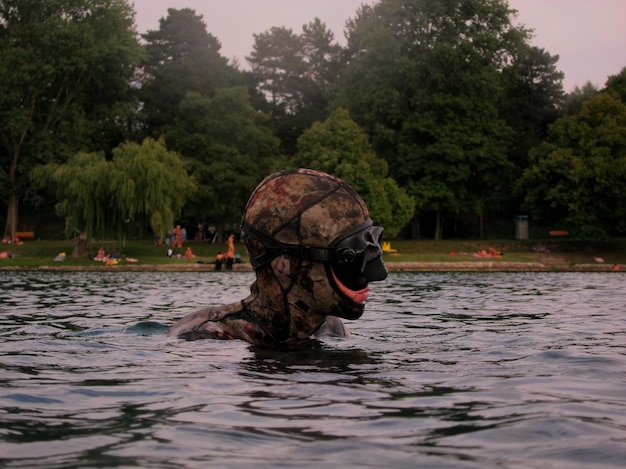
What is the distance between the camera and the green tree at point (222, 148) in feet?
219

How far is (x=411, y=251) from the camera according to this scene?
206 ft

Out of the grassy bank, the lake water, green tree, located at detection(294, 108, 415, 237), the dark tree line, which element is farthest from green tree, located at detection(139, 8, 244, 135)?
the lake water

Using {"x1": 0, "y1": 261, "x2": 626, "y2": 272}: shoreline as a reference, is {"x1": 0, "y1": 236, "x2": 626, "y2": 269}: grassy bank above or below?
above

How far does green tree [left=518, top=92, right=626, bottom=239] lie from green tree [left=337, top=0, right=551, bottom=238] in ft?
14.7

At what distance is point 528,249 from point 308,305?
5995cm

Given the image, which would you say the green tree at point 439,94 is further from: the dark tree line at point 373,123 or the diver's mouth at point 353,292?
the diver's mouth at point 353,292

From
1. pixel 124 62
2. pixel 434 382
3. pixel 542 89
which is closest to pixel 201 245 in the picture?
pixel 124 62

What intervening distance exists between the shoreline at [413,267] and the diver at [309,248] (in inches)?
1426

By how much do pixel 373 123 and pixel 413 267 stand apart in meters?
27.1

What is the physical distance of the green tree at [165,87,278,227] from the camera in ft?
219

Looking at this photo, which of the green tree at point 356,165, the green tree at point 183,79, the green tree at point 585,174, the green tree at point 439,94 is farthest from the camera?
the green tree at point 183,79

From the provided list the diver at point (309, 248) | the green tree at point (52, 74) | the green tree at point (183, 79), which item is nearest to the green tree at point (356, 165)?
the green tree at point (183, 79)

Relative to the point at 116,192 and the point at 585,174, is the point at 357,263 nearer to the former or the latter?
the point at 116,192

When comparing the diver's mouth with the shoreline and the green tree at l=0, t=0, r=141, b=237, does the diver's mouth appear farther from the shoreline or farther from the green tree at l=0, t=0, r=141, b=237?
the green tree at l=0, t=0, r=141, b=237
